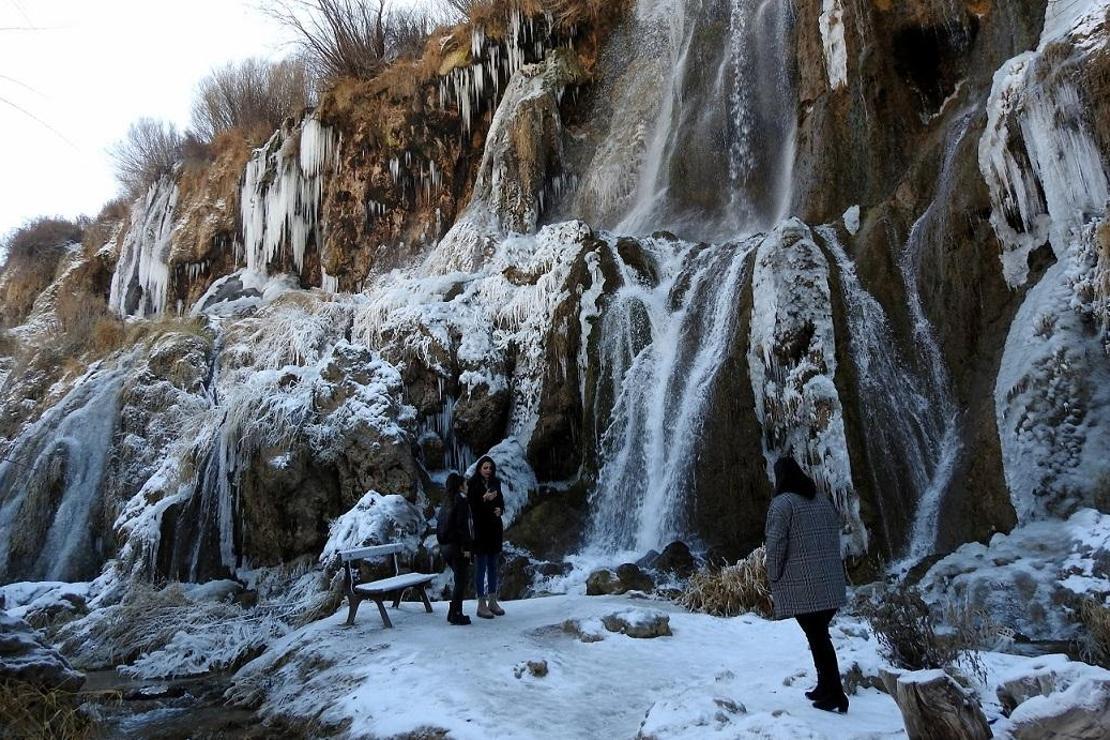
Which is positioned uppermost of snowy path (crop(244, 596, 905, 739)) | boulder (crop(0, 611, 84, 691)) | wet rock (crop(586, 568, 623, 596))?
boulder (crop(0, 611, 84, 691))

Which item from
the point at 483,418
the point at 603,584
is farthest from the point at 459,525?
the point at 483,418

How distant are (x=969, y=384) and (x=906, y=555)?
7.02 feet

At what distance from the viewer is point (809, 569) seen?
430 cm

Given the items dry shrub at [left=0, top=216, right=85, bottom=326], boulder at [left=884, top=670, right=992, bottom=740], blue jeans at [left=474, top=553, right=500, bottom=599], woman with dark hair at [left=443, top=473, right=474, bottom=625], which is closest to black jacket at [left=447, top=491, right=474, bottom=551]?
woman with dark hair at [left=443, top=473, right=474, bottom=625]

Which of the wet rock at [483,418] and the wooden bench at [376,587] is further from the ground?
the wet rock at [483,418]

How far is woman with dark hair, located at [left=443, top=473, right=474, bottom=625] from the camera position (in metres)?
7.30

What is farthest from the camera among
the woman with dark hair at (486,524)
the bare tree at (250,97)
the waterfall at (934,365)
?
the bare tree at (250,97)

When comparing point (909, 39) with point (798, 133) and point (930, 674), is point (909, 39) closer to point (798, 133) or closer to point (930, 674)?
point (798, 133)

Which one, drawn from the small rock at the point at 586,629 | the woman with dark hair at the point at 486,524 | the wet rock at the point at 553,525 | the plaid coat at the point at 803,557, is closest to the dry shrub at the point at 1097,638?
the plaid coat at the point at 803,557

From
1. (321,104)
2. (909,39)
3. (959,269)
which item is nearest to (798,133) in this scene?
(909,39)

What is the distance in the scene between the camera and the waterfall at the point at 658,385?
10836 millimetres

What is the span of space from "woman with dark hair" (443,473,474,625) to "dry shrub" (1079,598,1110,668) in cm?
479

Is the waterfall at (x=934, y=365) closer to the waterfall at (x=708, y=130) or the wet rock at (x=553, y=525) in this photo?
the waterfall at (x=708, y=130)

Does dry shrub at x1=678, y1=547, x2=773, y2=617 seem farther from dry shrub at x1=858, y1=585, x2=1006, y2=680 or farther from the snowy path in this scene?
dry shrub at x1=858, y1=585, x2=1006, y2=680
